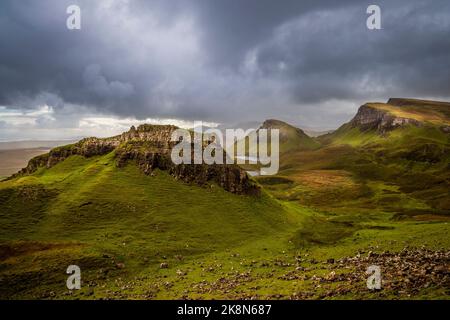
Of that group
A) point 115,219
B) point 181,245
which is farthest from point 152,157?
point 181,245

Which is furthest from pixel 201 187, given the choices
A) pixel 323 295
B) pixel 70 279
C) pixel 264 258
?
pixel 323 295

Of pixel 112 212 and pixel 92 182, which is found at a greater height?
pixel 92 182

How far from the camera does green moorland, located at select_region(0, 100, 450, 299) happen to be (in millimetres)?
48938

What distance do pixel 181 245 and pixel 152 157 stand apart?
32.5 meters

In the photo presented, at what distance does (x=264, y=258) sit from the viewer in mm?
67250

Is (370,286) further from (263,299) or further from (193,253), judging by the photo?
(193,253)

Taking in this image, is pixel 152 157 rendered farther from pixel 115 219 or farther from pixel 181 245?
pixel 181 245

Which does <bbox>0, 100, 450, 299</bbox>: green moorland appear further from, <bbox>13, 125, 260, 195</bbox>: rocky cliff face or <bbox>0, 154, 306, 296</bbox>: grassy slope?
<bbox>13, 125, 260, 195</bbox>: rocky cliff face

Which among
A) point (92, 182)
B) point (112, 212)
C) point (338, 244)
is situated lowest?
point (338, 244)

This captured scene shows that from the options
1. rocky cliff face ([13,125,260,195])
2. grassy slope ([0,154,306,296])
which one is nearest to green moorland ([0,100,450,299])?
grassy slope ([0,154,306,296])

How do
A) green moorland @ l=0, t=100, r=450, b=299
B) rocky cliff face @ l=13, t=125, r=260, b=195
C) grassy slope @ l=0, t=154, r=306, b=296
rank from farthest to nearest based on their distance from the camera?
1. rocky cliff face @ l=13, t=125, r=260, b=195
2. grassy slope @ l=0, t=154, r=306, b=296
3. green moorland @ l=0, t=100, r=450, b=299

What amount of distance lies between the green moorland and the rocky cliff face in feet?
8.79
